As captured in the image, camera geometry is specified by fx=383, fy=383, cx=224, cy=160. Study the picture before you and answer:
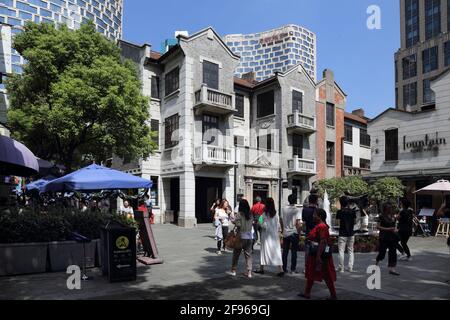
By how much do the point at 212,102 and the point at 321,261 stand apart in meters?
18.4

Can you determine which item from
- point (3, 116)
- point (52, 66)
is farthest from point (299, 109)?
point (3, 116)

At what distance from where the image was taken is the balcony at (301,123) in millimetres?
28441

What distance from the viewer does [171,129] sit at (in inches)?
992

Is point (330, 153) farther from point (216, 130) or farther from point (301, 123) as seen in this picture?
point (216, 130)

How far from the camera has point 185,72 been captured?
2403cm

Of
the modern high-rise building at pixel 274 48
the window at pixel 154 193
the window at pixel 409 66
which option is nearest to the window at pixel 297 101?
the window at pixel 154 193

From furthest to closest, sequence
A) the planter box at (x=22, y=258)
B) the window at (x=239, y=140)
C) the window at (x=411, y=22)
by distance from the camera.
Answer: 1. the window at (x=411, y=22)
2. the window at (x=239, y=140)
3. the planter box at (x=22, y=258)

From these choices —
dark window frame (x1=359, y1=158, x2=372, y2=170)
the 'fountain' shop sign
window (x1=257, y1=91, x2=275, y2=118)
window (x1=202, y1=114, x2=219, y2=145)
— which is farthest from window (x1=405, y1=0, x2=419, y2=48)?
window (x1=202, y1=114, x2=219, y2=145)

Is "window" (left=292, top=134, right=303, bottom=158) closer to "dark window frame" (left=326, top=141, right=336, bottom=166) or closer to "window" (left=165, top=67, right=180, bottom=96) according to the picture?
"dark window frame" (left=326, top=141, right=336, bottom=166)

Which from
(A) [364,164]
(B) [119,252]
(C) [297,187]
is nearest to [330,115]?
(A) [364,164]

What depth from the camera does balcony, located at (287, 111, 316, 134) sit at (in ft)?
93.3

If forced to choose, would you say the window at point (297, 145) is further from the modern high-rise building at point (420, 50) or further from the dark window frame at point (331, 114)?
the modern high-rise building at point (420, 50)

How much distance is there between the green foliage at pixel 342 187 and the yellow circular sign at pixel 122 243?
15511mm
